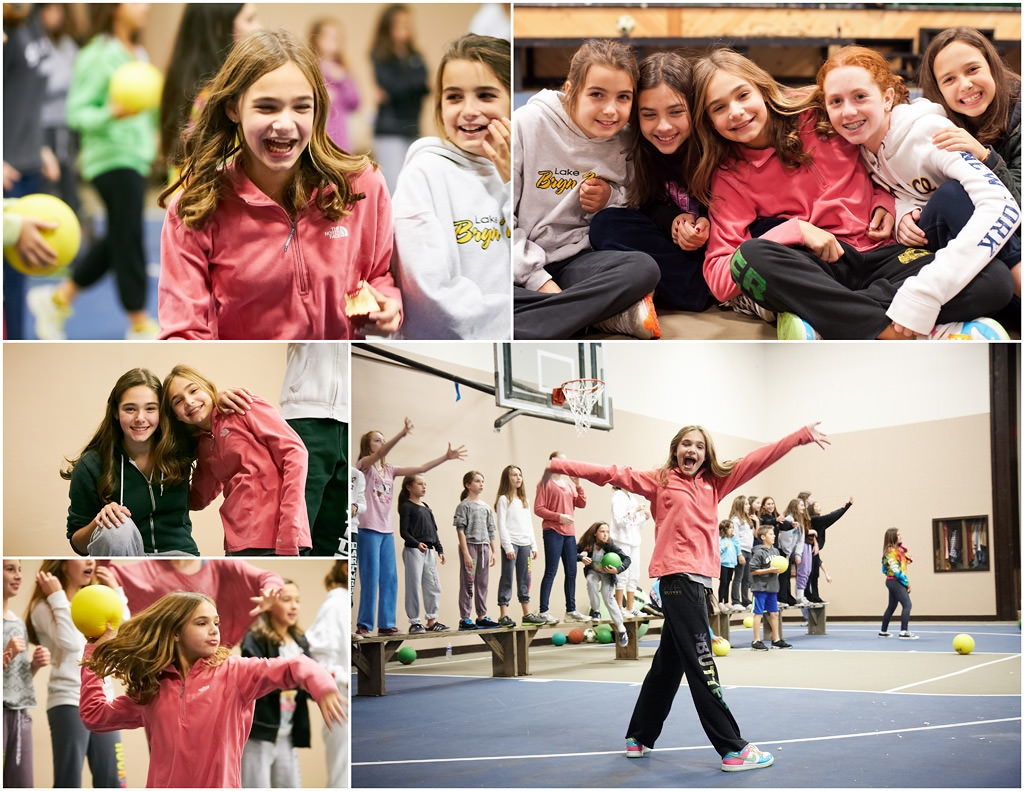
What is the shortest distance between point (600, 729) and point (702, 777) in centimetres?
32

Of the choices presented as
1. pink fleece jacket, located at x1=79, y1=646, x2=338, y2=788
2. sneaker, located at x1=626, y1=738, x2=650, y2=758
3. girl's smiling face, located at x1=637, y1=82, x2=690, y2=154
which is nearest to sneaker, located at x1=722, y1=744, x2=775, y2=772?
sneaker, located at x1=626, y1=738, x2=650, y2=758

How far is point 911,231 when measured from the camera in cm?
279

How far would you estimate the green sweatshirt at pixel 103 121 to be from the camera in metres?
2.77

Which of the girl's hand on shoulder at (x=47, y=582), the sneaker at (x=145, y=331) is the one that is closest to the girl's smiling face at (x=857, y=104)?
the sneaker at (x=145, y=331)

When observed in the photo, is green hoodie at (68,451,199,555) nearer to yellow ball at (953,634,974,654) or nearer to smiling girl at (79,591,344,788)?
smiling girl at (79,591,344,788)

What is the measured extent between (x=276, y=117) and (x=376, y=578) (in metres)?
1.41

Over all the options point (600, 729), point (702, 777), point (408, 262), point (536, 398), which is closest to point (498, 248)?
point (408, 262)

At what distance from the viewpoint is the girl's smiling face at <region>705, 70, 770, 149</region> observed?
9.12ft

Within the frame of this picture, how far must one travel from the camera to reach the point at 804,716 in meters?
2.69

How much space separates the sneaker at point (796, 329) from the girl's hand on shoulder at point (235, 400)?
64.9 inches

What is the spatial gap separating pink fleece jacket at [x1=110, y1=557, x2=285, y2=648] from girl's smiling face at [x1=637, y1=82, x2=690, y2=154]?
1773 mm

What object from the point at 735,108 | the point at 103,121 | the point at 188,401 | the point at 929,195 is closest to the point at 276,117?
the point at 103,121

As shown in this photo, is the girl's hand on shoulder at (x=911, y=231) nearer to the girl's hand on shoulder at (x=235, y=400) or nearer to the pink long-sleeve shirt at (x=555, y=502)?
the pink long-sleeve shirt at (x=555, y=502)

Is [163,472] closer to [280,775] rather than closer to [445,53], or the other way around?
[280,775]
